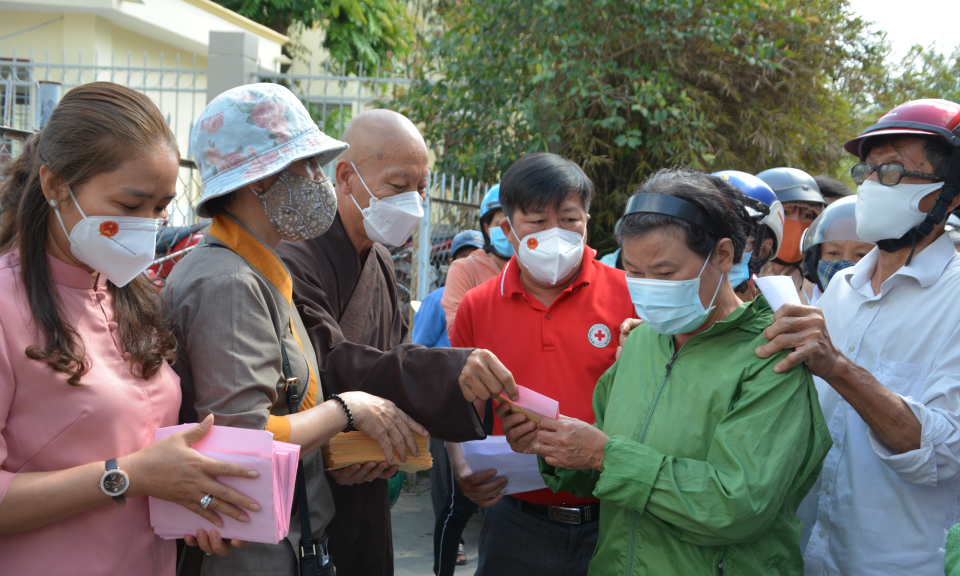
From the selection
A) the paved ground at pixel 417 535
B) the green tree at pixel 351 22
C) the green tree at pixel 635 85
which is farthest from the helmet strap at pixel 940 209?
the green tree at pixel 351 22

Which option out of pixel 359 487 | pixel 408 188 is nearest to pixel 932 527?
pixel 359 487

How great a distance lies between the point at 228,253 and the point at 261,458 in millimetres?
576

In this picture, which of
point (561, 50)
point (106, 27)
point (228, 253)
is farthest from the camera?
point (106, 27)

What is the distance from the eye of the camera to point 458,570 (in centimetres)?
460

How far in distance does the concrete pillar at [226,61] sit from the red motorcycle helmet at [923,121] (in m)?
7.71

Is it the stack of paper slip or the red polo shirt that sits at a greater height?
the red polo shirt

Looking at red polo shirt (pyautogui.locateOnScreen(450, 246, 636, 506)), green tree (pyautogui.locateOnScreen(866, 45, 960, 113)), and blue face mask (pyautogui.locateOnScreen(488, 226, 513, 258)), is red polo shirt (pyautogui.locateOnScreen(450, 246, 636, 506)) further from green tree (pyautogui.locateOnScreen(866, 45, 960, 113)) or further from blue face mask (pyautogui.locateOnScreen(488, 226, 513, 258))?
green tree (pyautogui.locateOnScreen(866, 45, 960, 113))

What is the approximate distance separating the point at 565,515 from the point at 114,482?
5.04 feet

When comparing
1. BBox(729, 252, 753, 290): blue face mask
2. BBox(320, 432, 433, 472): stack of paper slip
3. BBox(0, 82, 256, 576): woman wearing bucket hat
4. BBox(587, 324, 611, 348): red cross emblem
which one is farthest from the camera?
BBox(587, 324, 611, 348): red cross emblem

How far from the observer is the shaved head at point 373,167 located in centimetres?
270

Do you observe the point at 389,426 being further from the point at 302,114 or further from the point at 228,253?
the point at 302,114

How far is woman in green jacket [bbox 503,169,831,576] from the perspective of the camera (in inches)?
69.7

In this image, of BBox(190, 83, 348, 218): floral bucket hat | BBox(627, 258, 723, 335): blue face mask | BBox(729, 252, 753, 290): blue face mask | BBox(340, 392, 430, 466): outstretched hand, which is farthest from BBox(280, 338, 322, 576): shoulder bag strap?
BBox(729, 252, 753, 290): blue face mask

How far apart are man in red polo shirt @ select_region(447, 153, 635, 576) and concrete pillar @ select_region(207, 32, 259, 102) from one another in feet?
22.1
